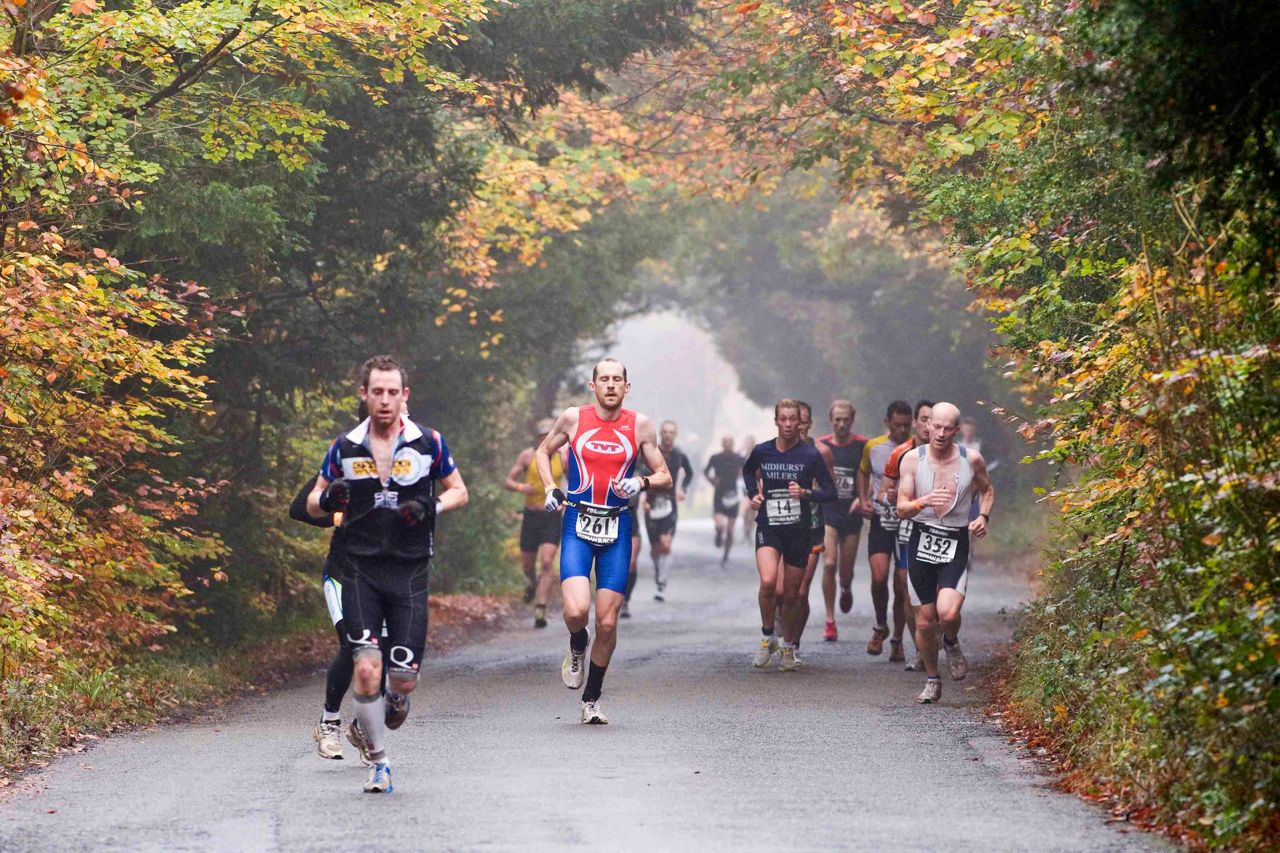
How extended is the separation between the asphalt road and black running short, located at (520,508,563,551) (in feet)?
15.7

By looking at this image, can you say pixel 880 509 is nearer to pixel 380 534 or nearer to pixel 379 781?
pixel 380 534

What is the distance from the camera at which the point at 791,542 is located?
14445 mm

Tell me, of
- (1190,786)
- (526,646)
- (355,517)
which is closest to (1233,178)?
(1190,786)

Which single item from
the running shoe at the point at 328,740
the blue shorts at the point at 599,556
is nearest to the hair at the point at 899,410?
the blue shorts at the point at 599,556

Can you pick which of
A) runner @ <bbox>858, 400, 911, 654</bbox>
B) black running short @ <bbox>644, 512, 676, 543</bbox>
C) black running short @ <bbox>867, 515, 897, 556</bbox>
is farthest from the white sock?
black running short @ <bbox>644, 512, 676, 543</bbox>

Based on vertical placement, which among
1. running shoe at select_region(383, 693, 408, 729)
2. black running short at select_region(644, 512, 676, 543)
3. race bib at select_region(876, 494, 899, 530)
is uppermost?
race bib at select_region(876, 494, 899, 530)

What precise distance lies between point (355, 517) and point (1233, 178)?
4.20m

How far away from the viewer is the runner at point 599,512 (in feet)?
35.4

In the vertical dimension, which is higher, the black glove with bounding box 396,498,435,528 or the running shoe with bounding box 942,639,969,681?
the black glove with bounding box 396,498,435,528

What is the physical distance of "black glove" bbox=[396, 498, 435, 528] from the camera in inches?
327

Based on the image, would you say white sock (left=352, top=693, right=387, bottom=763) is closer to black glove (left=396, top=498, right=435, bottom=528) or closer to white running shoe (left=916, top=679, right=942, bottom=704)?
black glove (left=396, top=498, right=435, bottom=528)

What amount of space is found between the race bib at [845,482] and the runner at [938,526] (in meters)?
4.24

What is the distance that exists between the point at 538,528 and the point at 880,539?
4.67 metres

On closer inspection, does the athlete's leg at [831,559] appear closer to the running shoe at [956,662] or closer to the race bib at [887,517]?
the race bib at [887,517]
